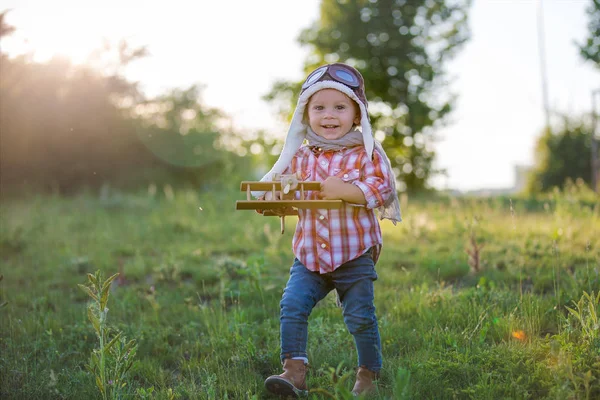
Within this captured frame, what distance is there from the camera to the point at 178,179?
1831 centimetres

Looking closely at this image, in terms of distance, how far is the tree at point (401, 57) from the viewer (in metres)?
20.8

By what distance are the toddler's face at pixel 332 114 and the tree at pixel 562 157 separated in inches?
752

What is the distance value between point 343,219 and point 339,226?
4 centimetres

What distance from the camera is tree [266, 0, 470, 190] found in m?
20.8

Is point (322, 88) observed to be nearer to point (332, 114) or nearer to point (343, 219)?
point (332, 114)

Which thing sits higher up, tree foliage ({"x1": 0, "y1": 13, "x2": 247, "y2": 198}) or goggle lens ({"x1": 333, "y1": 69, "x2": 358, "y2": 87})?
tree foliage ({"x1": 0, "y1": 13, "x2": 247, "y2": 198})

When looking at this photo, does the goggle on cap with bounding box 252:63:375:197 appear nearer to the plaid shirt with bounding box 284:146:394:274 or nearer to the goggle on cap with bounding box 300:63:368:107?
the goggle on cap with bounding box 300:63:368:107

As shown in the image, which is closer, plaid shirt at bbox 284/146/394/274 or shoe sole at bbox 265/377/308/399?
shoe sole at bbox 265/377/308/399

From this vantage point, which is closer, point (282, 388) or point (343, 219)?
point (282, 388)

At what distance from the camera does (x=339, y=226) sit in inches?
121

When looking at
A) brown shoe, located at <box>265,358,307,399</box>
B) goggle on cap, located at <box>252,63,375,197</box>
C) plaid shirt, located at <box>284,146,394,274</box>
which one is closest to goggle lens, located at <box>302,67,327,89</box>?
goggle on cap, located at <box>252,63,375,197</box>

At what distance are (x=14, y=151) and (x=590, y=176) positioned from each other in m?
18.9

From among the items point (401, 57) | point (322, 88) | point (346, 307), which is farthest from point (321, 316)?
point (401, 57)

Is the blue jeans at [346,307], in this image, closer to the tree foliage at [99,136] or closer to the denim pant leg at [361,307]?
the denim pant leg at [361,307]
